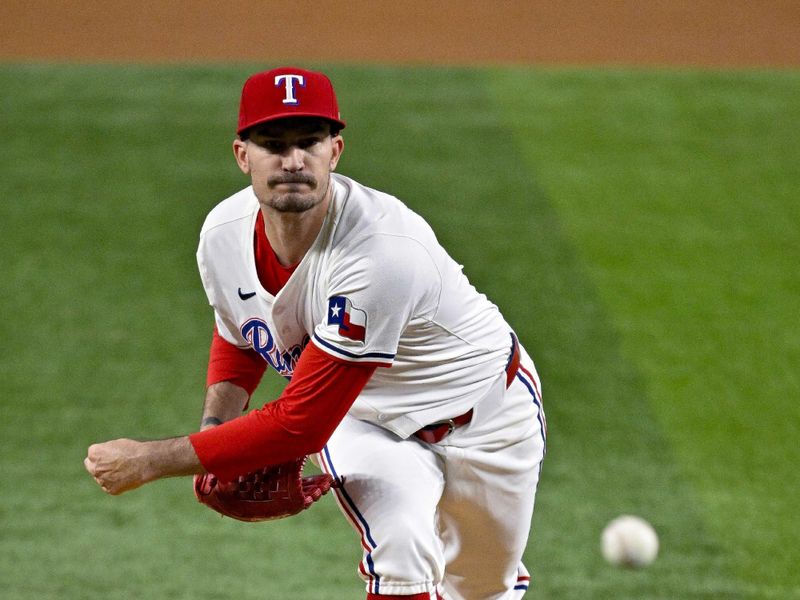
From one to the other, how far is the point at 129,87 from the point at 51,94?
589mm

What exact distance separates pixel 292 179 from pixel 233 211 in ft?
1.54

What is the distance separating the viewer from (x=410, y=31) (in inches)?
416

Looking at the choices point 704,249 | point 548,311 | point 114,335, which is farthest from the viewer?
point 704,249

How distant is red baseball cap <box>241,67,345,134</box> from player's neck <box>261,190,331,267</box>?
263mm

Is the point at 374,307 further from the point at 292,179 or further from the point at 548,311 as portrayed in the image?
the point at 548,311

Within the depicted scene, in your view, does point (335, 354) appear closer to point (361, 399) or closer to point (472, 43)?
point (361, 399)

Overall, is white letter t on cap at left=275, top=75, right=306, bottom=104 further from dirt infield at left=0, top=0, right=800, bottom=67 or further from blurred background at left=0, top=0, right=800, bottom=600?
dirt infield at left=0, top=0, right=800, bottom=67

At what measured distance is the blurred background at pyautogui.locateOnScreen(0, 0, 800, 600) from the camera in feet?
16.9

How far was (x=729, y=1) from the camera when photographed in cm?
1160

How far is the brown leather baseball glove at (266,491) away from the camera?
3.50 metres

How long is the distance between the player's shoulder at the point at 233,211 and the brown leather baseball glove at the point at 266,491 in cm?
74

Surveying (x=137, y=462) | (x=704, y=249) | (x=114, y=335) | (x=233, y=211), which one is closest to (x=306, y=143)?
(x=233, y=211)

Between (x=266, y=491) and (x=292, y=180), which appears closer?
(x=292, y=180)

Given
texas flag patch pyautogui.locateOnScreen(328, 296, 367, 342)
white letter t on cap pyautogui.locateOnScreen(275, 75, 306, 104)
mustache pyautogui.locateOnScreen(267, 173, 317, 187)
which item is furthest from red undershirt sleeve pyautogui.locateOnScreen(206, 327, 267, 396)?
white letter t on cap pyautogui.locateOnScreen(275, 75, 306, 104)
